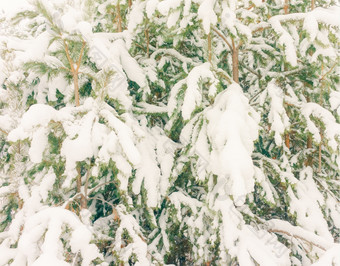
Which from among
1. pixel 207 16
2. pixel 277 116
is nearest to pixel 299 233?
pixel 277 116

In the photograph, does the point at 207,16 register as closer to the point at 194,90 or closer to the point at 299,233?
the point at 194,90

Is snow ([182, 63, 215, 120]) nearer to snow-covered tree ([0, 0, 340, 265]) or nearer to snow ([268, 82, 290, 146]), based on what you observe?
snow-covered tree ([0, 0, 340, 265])

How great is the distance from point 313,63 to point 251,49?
2.93 ft

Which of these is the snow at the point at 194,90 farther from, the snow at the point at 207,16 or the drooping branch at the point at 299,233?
the drooping branch at the point at 299,233

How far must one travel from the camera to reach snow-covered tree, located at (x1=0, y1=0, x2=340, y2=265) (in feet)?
6.88

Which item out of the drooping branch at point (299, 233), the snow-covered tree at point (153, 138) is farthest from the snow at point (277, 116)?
the drooping branch at point (299, 233)

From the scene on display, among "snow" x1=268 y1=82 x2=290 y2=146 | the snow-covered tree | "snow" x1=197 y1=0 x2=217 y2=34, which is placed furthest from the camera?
"snow" x1=268 y1=82 x2=290 y2=146

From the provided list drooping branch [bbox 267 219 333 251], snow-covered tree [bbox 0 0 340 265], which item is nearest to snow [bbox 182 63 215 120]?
snow-covered tree [bbox 0 0 340 265]

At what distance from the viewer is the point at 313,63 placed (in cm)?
285

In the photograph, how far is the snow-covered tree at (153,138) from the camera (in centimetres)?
210

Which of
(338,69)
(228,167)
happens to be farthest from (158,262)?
(338,69)

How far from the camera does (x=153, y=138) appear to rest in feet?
11.2

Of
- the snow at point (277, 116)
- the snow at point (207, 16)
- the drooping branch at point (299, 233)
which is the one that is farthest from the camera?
the snow at point (277, 116)

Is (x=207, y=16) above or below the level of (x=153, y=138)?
above
